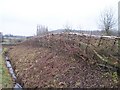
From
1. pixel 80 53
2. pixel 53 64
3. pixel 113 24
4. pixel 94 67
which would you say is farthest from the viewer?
pixel 113 24

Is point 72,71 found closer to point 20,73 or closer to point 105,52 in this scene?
point 105,52

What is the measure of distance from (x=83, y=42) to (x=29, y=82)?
3798 mm

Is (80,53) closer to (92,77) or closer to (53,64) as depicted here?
(53,64)

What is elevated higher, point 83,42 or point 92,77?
point 83,42

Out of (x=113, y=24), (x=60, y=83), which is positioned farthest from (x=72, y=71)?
(x=113, y=24)

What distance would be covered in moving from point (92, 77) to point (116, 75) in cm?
104

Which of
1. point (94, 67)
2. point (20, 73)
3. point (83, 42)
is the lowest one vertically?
point (20, 73)

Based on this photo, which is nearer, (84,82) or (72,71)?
(84,82)

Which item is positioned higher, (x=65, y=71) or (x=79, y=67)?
(x=79, y=67)

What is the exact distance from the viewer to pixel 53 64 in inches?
552

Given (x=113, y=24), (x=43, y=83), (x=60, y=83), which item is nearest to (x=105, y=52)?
(x=60, y=83)

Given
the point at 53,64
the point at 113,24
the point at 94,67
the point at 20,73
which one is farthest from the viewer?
the point at 113,24

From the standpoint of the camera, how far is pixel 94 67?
11.5 meters

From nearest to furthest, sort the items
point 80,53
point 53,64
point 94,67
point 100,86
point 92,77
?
point 100,86 → point 92,77 → point 94,67 → point 80,53 → point 53,64
